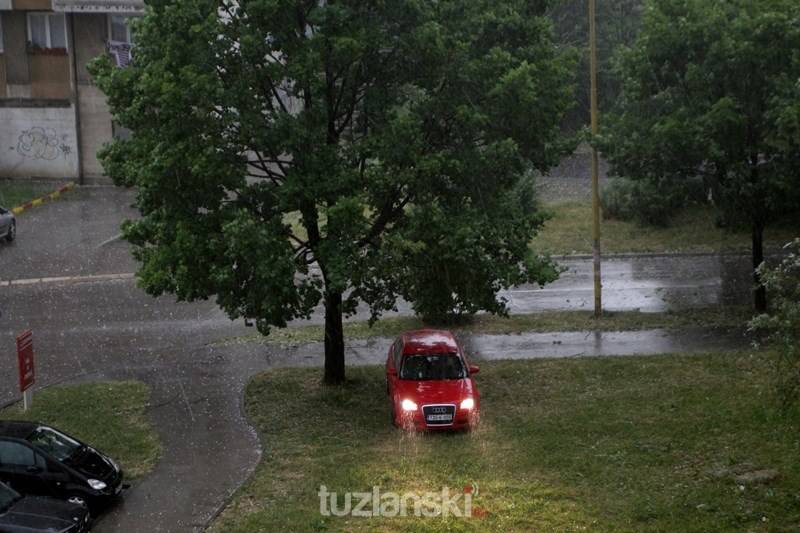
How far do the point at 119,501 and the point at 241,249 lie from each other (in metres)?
4.08

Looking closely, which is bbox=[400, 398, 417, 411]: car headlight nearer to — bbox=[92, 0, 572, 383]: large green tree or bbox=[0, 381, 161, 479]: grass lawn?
bbox=[92, 0, 572, 383]: large green tree

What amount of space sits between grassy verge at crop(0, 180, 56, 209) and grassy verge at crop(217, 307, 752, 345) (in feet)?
54.8

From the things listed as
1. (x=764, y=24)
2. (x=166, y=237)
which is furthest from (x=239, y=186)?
(x=764, y=24)

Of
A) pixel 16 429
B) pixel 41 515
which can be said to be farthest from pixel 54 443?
pixel 41 515

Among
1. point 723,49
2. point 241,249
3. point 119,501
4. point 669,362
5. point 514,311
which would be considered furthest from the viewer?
point 514,311

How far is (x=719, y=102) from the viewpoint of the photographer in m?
21.6

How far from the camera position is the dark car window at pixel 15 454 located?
13.9 metres

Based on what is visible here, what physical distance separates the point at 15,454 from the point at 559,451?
25.9ft

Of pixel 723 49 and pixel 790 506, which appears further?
pixel 723 49

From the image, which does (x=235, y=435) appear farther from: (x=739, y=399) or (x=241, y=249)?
(x=739, y=399)

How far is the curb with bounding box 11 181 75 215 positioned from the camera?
35344 millimetres

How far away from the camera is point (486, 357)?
21453 millimetres

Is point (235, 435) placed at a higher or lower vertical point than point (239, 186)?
lower

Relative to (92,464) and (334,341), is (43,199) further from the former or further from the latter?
(92,464)
